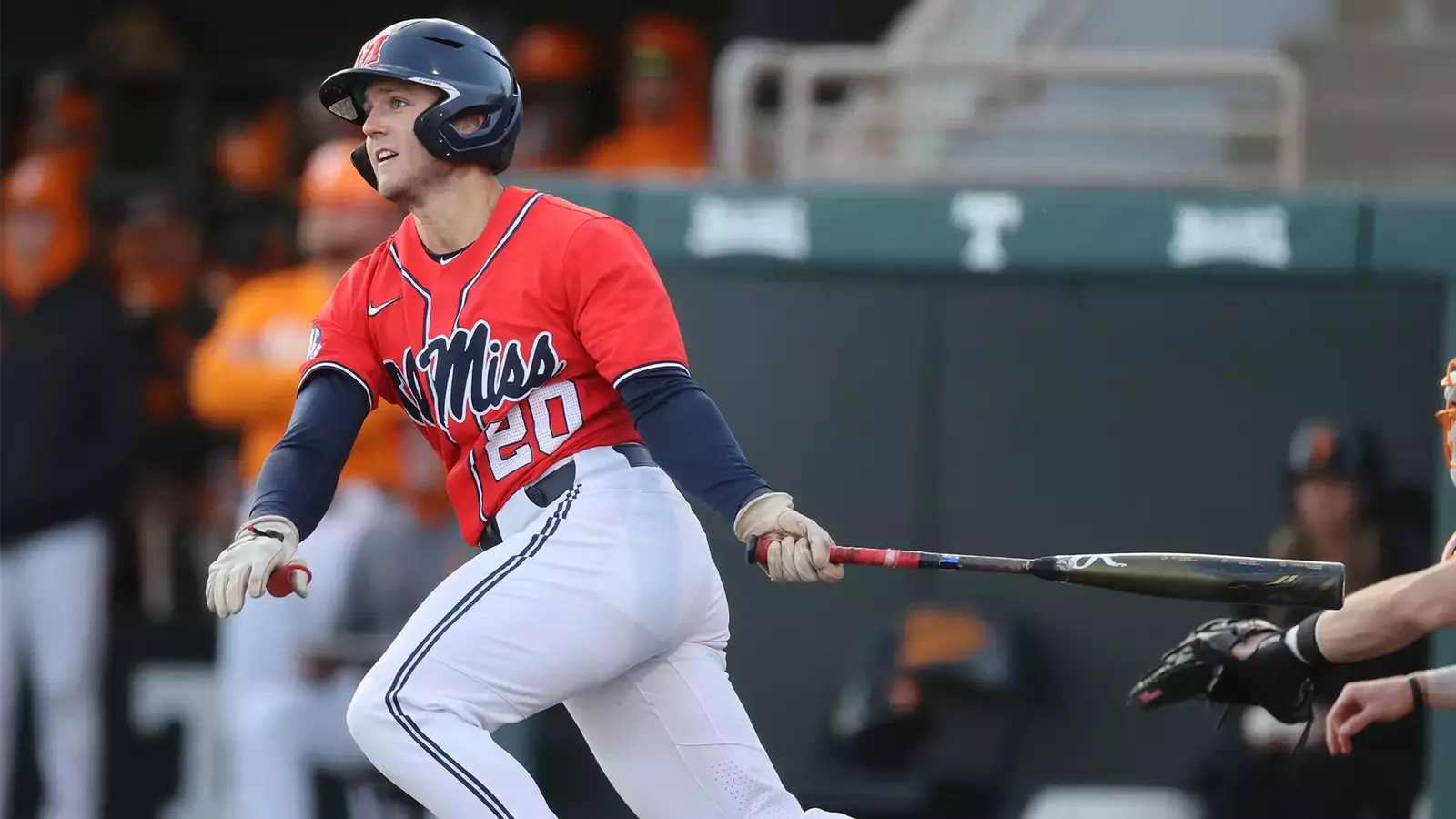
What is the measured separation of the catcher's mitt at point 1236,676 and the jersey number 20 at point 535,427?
1205mm

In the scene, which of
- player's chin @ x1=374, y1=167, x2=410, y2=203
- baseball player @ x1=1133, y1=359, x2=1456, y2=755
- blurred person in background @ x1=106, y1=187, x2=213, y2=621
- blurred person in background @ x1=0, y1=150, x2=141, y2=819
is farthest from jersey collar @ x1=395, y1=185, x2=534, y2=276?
blurred person in background @ x1=106, y1=187, x2=213, y2=621

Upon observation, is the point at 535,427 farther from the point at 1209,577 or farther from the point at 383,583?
the point at 383,583

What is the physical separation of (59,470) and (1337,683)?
380 cm

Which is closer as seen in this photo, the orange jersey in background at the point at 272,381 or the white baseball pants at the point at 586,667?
the white baseball pants at the point at 586,667

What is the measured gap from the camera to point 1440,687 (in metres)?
3.74

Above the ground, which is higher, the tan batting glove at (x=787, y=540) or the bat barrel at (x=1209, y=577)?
the tan batting glove at (x=787, y=540)

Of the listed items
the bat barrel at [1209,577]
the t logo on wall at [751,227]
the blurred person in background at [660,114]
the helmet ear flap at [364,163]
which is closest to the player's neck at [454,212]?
the helmet ear flap at [364,163]

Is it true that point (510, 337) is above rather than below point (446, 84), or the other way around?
below

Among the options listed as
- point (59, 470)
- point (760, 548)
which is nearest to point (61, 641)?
point (59, 470)

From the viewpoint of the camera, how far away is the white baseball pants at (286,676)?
573 centimetres

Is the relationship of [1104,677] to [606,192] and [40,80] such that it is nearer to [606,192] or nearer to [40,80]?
[606,192]

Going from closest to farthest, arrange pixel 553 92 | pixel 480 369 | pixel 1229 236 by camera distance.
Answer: pixel 480 369 → pixel 1229 236 → pixel 553 92

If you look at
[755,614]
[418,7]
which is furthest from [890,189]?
[418,7]

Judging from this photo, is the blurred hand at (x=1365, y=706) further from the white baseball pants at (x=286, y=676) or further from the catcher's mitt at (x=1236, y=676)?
the white baseball pants at (x=286, y=676)
